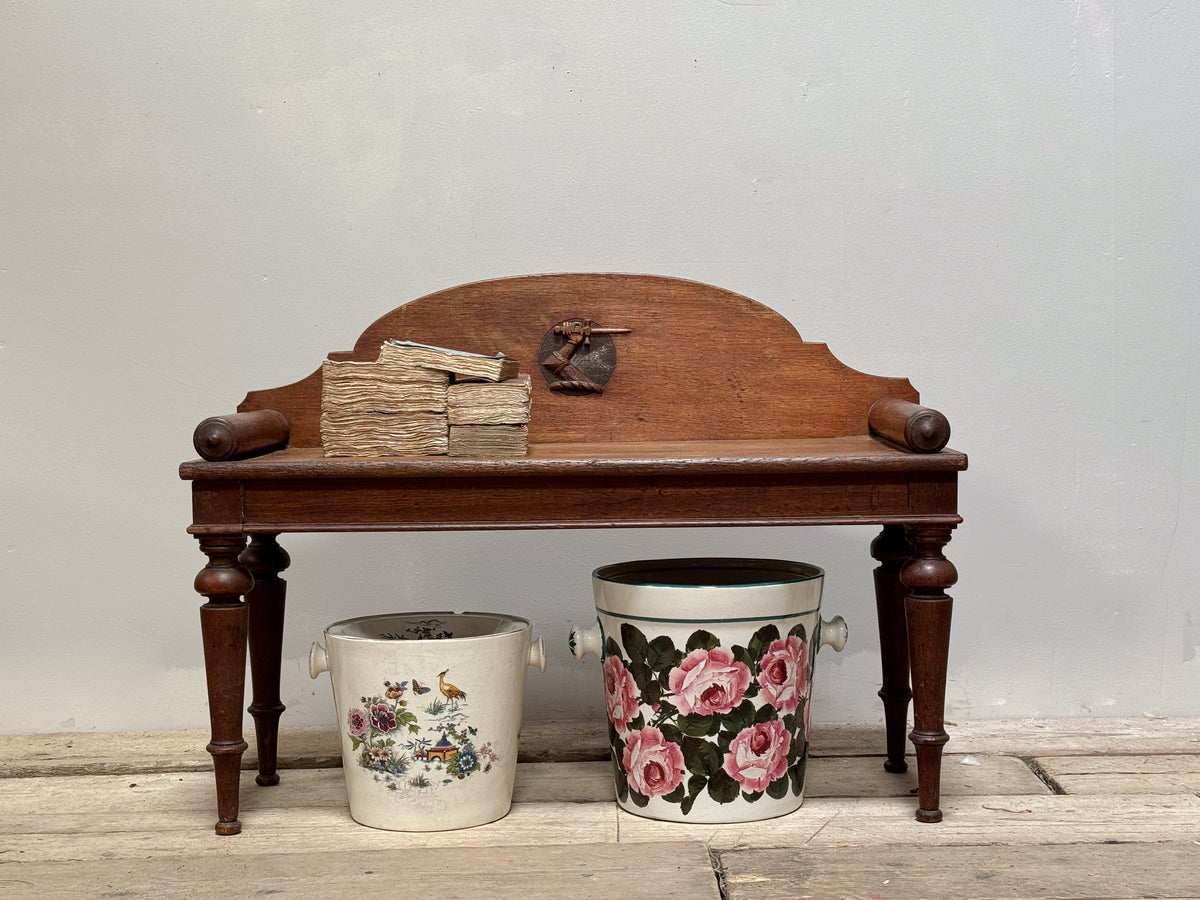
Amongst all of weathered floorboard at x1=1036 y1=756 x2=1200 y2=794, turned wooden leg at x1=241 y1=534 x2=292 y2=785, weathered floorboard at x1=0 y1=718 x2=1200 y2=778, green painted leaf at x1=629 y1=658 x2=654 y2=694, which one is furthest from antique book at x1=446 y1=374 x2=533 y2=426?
weathered floorboard at x1=1036 y1=756 x2=1200 y2=794

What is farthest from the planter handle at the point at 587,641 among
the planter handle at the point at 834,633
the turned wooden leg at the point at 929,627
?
the turned wooden leg at the point at 929,627

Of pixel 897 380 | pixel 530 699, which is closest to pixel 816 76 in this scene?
pixel 897 380

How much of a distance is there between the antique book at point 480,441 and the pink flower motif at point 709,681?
0.39 m

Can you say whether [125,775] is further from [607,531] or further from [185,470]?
[607,531]

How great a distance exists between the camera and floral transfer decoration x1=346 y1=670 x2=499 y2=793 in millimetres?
1729

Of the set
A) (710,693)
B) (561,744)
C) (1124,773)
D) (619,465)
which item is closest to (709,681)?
(710,693)

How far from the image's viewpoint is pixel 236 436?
1.72 metres

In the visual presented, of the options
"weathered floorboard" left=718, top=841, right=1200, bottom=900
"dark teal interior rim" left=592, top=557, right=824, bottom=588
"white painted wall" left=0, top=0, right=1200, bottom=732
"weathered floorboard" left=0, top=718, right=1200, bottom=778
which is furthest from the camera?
"white painted wall" left=0, top=0, right=1200, bottom=732

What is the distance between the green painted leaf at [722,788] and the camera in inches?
69.4

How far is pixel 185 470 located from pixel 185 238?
858 mm

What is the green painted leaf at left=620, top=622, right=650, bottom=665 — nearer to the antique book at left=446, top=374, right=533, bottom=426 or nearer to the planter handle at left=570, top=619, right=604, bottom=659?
the planter handle at left=570, top=619, right=604, bottom=659

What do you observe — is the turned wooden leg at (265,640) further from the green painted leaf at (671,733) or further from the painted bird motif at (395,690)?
the green painted leaf at (671,733)

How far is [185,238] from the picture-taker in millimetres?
2371

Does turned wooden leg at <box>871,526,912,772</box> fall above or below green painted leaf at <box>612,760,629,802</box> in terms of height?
above
